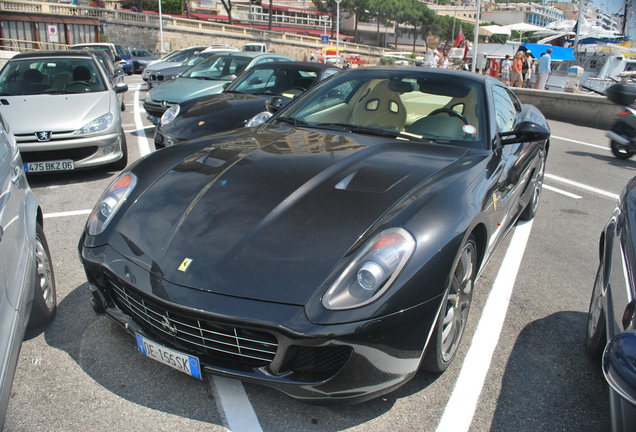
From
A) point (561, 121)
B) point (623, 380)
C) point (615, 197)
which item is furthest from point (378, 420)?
point (561, 121)

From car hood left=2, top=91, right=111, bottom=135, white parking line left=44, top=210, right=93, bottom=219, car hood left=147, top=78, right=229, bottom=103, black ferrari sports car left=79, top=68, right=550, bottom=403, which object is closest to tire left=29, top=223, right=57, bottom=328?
black ferrari sports car left=79, top=68, right=550, bottom=403

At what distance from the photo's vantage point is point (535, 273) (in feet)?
13.4

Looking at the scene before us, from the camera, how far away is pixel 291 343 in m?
2.02

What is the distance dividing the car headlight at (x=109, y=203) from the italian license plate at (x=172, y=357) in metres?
0.66

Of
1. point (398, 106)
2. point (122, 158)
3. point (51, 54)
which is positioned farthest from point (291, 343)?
point (51, 54)

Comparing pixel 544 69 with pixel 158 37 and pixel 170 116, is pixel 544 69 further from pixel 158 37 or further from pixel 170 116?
pixel 158 37

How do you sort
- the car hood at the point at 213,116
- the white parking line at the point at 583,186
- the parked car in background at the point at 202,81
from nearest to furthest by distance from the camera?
1. the car hood at the point at 213,116
2. the white parking line at the point at 583,186
3. the parked car in background at the point at 202,81

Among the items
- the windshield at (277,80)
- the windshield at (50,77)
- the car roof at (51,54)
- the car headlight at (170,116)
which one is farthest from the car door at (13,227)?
the car roof at (51,54)

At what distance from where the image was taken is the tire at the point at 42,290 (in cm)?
281

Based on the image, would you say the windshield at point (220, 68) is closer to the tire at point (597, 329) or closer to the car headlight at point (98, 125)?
the car headlight at point (98, 125)

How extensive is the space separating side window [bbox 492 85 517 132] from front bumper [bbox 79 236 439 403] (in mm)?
2023

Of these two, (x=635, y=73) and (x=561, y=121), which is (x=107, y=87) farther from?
(x=635, y=73)

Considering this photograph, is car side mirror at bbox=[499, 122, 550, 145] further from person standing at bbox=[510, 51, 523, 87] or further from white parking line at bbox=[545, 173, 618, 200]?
person standing at bbox=[510, 51, 523, 87]

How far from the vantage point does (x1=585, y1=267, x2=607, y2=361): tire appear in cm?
251
